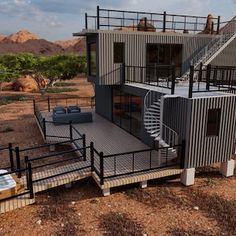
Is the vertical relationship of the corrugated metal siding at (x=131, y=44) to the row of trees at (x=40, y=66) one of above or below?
above

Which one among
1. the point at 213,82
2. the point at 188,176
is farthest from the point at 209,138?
the point at 213,82

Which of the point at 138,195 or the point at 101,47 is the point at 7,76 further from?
the point at 138,195

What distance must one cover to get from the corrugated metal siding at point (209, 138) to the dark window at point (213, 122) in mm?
145

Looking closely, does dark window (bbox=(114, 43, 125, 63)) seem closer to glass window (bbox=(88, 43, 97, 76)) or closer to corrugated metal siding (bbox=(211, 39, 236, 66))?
glass window (bbox=(88, 43, 97, 76))

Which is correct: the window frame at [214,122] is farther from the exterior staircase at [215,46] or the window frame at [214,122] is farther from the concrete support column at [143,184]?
the exterior staircase at [215,46]

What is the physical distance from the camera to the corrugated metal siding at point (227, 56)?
17.2 m

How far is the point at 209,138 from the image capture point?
10.3 m

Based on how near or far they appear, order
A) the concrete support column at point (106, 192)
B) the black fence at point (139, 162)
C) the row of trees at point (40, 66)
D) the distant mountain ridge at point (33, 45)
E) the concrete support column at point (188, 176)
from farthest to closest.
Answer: the distant mountain ridge at point (33, 45)
the row of trees at point (40, 66)
the concrete support column at point (188, 176)
the black fence at point (139, 162)
the concrete support column at point (106, 192)

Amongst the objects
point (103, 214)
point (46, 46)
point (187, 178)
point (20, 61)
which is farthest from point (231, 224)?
point (46, 46)

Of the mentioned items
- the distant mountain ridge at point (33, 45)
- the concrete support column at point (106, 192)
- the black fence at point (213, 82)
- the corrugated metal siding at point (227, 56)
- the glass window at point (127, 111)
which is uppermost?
the distant mountain ridge at point (33, 45)

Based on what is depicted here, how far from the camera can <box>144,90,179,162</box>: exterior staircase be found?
10.6m

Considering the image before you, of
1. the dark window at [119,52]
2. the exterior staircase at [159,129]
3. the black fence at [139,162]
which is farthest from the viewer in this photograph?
the dark window at [119,52]

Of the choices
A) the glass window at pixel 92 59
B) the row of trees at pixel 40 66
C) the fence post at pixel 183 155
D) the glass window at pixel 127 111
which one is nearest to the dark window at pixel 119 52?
the glass window at pixel 92 59

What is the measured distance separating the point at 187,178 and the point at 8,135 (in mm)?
12078
